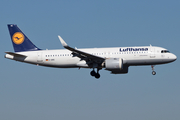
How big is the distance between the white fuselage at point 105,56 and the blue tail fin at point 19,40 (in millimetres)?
1493

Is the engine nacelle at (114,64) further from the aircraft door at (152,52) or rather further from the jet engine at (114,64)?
the aircraft door at (152,52)

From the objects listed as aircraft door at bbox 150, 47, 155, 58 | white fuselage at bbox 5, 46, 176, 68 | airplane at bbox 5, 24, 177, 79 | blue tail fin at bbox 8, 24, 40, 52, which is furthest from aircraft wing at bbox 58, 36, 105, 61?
blue tail fin at bbox 8, 24, 40, 52

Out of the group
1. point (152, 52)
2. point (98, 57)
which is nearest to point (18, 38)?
point (98, 57)

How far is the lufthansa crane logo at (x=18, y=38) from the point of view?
51562 mm

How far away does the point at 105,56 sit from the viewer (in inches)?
Answer: 1825

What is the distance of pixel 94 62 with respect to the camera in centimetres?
4619

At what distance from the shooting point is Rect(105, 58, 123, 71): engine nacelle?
4428 cm

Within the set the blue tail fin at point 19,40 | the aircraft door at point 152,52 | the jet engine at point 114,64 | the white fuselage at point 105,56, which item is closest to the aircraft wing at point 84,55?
the white fuselage at point 105,56

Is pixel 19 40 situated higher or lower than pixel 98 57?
higher

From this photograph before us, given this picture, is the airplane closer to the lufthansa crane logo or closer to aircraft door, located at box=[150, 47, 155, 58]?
aircraft door, located at box=[150, 47, 155, 58]

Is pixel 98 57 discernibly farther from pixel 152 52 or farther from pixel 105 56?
pixel 152 52

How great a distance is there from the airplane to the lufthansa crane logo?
1941mm

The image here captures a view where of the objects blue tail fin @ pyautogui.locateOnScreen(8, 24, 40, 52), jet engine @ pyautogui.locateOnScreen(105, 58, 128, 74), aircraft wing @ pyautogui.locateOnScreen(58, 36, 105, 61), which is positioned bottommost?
jet engine @ pyautogui.locateOnScreen(105, 58, 128, 74)

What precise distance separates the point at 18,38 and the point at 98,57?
14.1 metres
